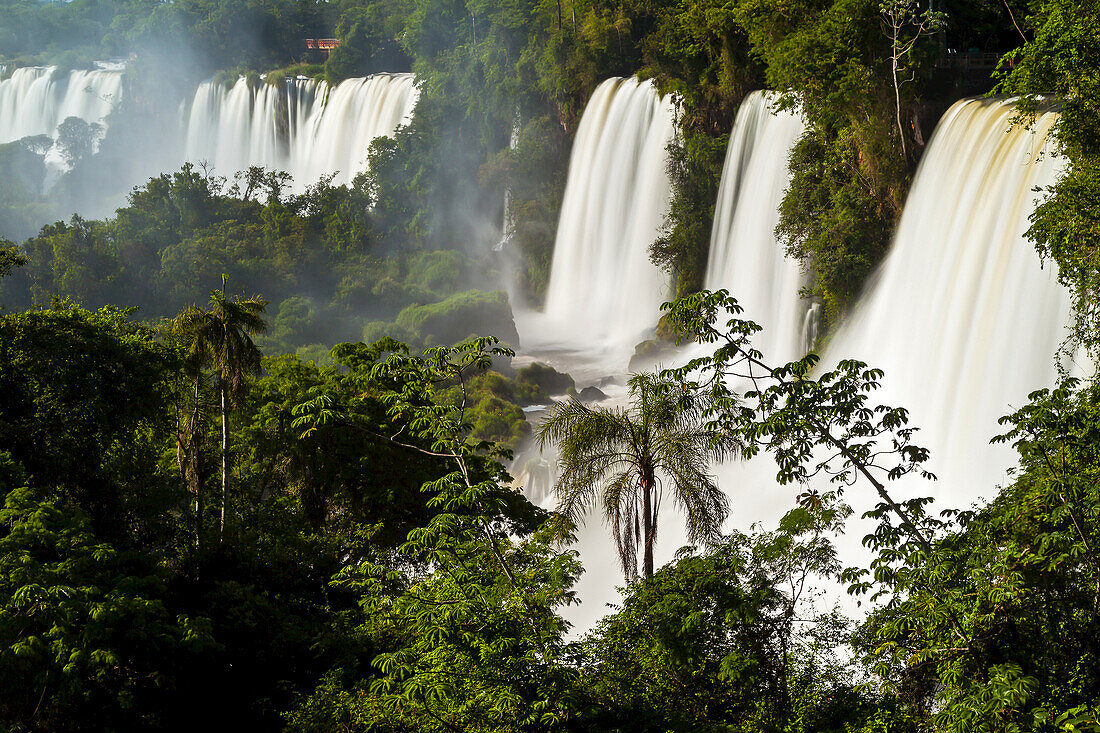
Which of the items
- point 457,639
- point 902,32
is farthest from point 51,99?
point 457,639

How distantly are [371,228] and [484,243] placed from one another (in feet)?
18.9

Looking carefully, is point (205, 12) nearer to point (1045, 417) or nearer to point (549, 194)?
point (549, 194)

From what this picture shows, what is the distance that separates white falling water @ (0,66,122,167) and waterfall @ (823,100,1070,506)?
213 ft

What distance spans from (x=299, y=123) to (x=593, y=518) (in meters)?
43.8

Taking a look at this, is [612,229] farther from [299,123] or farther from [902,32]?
[299,123]

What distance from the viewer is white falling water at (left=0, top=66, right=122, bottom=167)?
69.7 m

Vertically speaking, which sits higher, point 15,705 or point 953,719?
point 15,705

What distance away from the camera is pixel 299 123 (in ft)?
189

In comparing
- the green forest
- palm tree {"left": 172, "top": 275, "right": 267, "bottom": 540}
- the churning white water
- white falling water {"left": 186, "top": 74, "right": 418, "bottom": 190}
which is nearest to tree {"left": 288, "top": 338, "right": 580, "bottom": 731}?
the green forest

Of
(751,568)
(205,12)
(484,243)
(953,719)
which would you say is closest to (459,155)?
(484,243)

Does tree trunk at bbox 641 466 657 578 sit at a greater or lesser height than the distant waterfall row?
lesser

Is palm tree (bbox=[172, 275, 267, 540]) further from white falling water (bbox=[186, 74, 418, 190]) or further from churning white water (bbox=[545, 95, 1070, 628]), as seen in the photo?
white falling water (bbox=[186, 74, 418, 190])

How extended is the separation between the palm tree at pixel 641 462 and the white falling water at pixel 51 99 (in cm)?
6789

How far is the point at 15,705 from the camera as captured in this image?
8.64 meters
